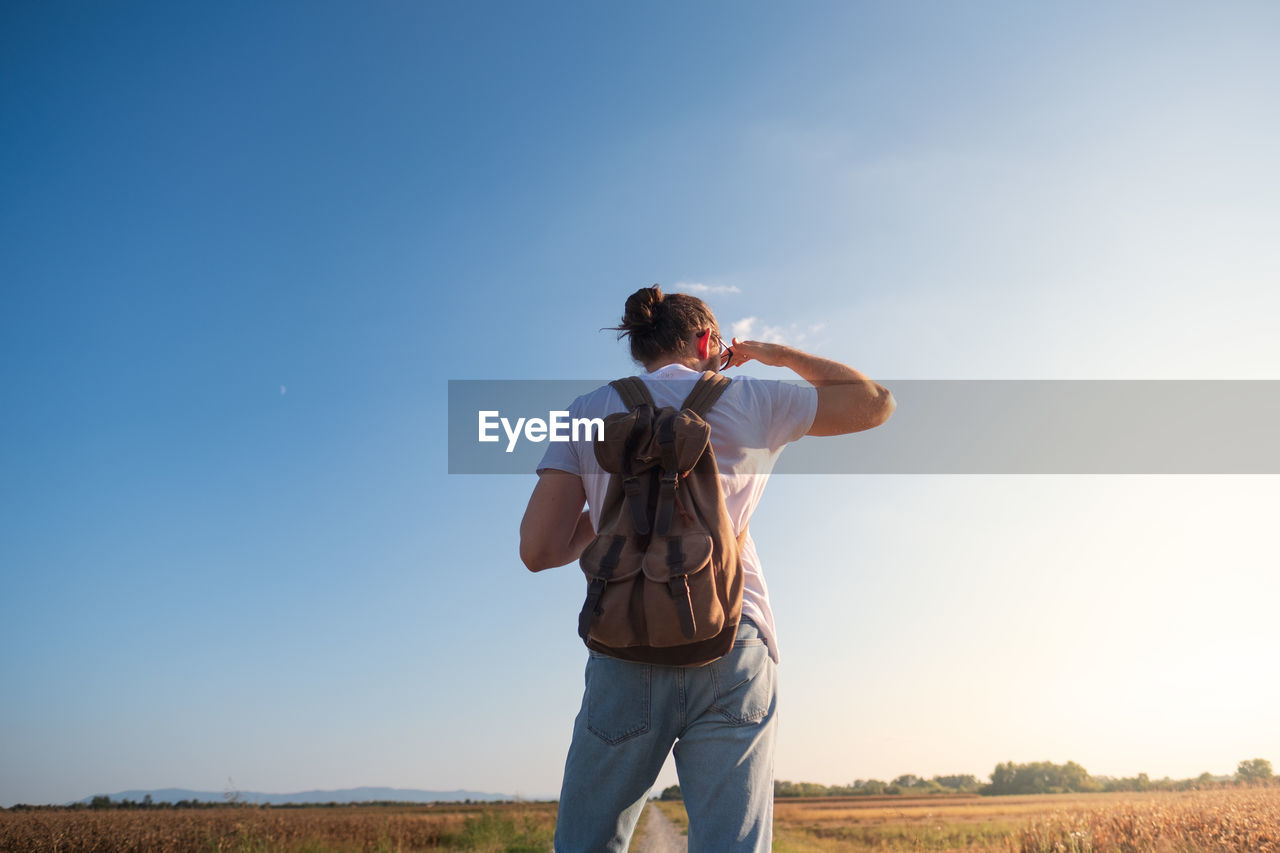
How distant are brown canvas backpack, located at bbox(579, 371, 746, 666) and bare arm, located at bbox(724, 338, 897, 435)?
57cm

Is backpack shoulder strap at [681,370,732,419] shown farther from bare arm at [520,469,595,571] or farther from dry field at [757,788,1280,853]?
dry field at [757,788,1280,853]

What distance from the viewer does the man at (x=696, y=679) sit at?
83.4 inches

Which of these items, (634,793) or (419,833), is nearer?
(634,793)

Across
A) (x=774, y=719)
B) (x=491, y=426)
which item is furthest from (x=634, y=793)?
(x=491, y=426)

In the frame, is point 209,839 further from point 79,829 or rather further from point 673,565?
point 673,565

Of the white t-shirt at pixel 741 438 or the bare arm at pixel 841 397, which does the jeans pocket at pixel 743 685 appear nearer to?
the white t-shirt at pixel 741 438

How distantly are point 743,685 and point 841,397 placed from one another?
1106mm

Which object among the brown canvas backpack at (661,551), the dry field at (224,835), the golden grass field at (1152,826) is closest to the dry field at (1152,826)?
the golden grass field at (1152,826)

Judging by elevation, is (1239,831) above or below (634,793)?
below

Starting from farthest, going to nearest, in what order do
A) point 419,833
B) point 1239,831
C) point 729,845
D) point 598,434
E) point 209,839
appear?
point 419,833 → point 209,839 → point 1239,831 → point 598,434 → point 729,845

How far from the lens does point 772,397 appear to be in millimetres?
2494

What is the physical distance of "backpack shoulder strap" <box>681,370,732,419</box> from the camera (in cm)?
241

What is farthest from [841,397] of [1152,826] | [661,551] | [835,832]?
[835,832]

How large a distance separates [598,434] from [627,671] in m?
Result: 0.77
